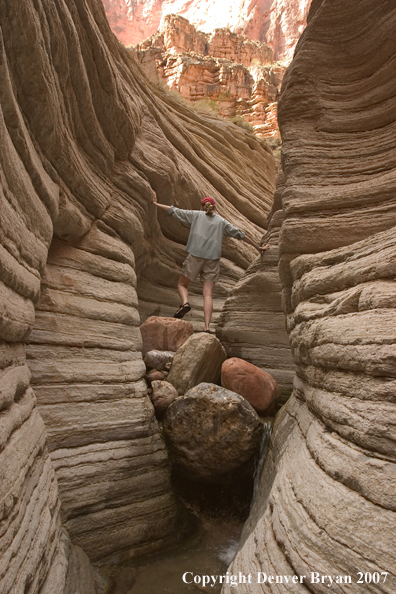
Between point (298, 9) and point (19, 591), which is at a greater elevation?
point (298, 9)

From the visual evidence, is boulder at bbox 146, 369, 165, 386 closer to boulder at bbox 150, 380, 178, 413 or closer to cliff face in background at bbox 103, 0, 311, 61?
boulder at bbox 150, 380, 178, 413

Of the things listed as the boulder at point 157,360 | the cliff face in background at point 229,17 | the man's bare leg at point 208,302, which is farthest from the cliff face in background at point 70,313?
the cliff face in background at point 229,17

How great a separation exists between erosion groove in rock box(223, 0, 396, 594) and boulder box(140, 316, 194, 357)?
1.80 metres

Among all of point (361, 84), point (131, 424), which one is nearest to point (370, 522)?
point (131, 424)

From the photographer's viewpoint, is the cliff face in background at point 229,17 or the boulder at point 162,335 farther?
the cliff face in background at point 229,17

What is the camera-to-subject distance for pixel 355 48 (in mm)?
5129

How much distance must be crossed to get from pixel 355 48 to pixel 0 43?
14.8 ft

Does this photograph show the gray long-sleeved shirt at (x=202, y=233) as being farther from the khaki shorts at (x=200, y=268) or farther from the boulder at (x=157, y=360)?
the boulder at (x=157, y=360)

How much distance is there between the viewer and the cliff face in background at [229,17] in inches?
1593

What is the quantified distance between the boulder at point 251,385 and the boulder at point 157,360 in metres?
0.76

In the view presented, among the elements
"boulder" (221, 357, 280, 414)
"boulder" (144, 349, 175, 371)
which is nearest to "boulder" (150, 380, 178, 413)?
"boulder" (144, 349, 175, 371)

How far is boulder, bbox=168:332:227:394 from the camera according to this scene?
4.83 metres

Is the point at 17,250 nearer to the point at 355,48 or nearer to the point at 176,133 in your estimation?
the point at 355,48

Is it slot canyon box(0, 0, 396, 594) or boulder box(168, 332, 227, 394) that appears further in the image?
boulder box(168, 332, 227, 394)
